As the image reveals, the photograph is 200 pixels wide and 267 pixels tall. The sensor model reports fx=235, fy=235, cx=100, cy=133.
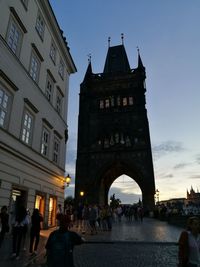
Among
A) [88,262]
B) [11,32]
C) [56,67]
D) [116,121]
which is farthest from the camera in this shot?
[116,121]

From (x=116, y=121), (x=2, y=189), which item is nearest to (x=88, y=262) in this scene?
(x=2, y=189)

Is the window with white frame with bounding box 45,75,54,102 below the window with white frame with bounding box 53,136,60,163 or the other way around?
the other way around

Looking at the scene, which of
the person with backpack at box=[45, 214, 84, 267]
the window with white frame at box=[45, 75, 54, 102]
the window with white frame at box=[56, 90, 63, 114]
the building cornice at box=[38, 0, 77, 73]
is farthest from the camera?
the window with white frame at box=[56, 90, 63, 114]

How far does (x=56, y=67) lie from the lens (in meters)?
19.1

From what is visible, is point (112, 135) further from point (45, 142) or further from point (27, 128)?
point (27, 128)

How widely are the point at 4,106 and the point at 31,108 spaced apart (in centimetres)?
275

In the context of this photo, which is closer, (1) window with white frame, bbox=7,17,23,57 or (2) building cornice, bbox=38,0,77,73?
(1) window with white frame, bbox=7,17,23,57

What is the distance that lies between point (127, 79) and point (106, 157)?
16.8 m

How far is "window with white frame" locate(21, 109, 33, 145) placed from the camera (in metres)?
12.9

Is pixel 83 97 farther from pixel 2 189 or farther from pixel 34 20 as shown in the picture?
pixel 2 189

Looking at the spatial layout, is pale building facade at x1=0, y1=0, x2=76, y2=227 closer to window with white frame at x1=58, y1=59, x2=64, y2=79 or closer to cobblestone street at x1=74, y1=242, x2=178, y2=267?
window with white frame at x1=58, y1=59, x2=64, y2=79

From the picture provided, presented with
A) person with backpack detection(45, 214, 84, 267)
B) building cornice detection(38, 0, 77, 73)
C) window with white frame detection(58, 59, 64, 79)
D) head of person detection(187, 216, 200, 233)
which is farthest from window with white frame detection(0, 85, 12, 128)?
window with white frame detection(58, 59, 64, 79)

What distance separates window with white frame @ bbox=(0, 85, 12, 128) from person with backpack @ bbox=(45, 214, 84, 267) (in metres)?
8.26

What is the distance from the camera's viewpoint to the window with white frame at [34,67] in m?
14.4
